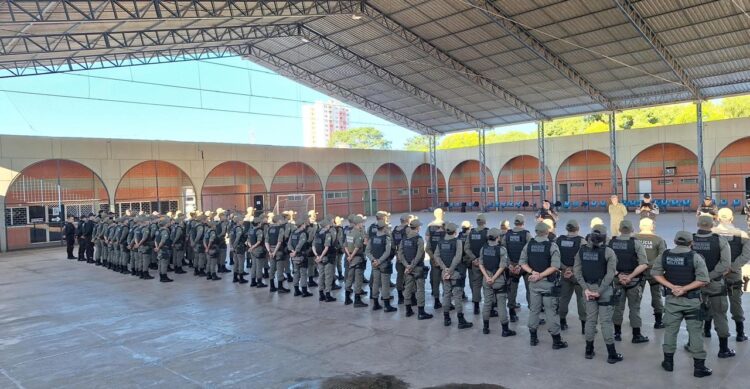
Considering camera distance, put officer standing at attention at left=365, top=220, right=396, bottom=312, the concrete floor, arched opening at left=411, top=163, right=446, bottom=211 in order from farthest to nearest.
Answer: arched opening at left=411, top=163, right=446, bottom=211
officer standing at attention at left=365, top=220, right=396, bottom=312
the concrete floor

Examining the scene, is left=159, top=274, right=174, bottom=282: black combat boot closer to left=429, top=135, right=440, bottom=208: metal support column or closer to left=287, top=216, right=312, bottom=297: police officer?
left=287, top=216, right=312, bottom=297: police officer

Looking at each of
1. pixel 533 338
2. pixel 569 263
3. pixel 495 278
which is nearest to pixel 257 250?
pixel 495 278

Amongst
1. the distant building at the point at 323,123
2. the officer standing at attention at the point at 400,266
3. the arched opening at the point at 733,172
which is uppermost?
the distant building at the point at 323,123

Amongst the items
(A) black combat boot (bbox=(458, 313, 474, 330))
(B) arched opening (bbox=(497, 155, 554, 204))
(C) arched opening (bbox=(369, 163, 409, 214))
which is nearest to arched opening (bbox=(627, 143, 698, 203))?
(B) arched opening (bbox=(497, 155, 554, 204))

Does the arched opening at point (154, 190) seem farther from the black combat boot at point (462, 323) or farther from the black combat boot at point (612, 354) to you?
the black combat boot at point (612, 354)

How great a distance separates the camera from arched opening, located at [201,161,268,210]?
2839 centimetres

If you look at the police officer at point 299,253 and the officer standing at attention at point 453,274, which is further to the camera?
the police officer at point 299,253

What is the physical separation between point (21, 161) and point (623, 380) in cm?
2318

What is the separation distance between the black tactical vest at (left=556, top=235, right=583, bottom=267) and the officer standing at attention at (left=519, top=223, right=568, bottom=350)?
27 centimetres

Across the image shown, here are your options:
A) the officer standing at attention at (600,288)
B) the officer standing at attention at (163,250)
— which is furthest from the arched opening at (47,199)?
the officer standing at attention at (600,288)

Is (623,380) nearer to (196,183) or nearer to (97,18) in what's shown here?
(97,18)

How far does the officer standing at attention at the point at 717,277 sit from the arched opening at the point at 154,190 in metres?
23.3

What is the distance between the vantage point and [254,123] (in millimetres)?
30422

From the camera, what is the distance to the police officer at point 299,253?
9.57m
